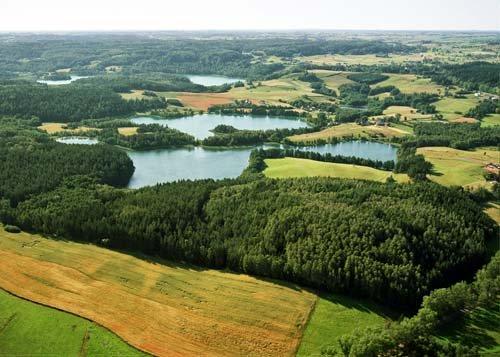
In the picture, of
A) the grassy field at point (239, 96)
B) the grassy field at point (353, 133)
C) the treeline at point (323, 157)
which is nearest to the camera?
the treeline at point (323, 157)

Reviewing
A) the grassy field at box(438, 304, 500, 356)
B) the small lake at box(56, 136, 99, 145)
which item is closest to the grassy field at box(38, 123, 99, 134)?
the small lake at box(56, 136, 99, 145)

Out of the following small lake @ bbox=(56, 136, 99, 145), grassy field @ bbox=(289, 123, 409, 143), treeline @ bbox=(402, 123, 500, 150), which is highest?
treeline @ bbox=(402, 123, 500, 150)

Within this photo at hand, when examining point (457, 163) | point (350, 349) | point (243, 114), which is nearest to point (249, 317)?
point (350, 349)

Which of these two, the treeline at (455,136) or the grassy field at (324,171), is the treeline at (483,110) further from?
the grassy field at (324,171)

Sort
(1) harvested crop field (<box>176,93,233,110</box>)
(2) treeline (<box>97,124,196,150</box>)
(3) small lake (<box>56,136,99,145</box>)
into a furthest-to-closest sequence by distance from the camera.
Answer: (1) harvested crop field (<box>176,93,233,110</box>) < (3) small lake (<box>56,136,99,145</box>) < (2) treeline (<box>97,124,196,150</box>)

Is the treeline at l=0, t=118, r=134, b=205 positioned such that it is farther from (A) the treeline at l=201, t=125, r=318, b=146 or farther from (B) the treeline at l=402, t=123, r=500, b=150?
(B) the treeline at l=402, t=123, r=500, b=150

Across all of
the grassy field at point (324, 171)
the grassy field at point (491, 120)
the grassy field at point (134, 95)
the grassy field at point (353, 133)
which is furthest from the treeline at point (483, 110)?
the grassy field at point (134, 95)

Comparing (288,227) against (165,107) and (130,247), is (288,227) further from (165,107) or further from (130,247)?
(165,107)
